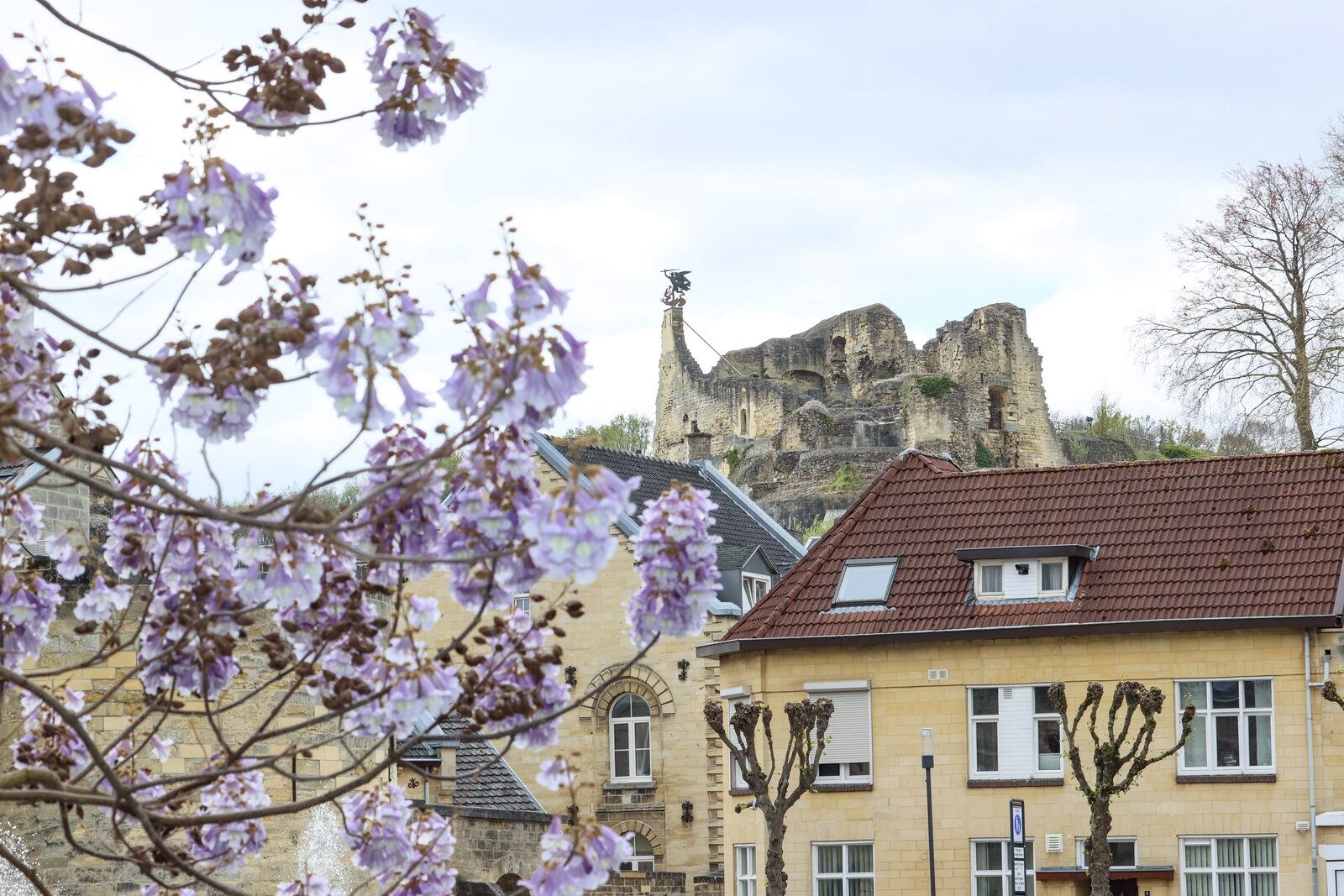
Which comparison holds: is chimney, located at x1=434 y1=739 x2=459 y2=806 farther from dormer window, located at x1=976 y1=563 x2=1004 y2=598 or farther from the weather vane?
the weather vane

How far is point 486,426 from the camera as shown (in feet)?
24.2

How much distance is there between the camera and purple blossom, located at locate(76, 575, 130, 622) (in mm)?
8500

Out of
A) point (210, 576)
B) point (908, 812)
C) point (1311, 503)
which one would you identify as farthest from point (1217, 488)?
point (210, 576)

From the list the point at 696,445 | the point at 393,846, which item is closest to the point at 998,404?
the point at 696,445

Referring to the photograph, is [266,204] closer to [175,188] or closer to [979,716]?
[175,188]

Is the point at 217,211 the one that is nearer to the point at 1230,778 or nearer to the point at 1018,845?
the point at 1018,845

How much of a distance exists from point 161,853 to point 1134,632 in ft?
73.4

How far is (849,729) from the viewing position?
30.1 m

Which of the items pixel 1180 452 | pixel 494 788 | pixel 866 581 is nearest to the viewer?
pixel 866 581

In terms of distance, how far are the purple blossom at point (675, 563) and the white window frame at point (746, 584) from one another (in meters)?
28.6

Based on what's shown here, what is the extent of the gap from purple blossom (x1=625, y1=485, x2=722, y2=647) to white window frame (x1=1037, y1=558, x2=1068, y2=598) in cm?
2292

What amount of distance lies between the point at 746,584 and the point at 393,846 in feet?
93.1

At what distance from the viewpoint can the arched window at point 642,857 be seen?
35.2 metres

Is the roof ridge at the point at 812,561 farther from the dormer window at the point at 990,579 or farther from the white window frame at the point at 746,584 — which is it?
the white window frame at the point at 746,584
